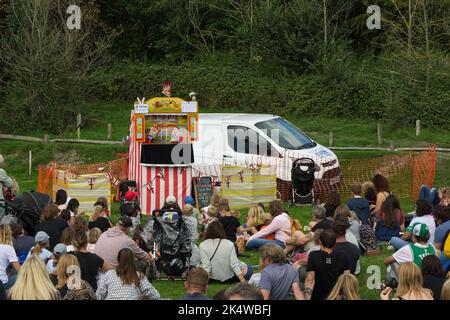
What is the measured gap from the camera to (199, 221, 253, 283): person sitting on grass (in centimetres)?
1397

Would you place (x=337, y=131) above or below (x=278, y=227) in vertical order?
above

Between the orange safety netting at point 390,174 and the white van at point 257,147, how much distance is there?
22 cm

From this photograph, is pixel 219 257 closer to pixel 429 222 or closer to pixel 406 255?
pixel 406 255

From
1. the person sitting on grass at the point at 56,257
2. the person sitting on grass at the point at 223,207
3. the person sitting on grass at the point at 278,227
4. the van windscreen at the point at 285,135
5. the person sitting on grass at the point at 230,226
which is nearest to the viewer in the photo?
the person sitting on grass at the point at 56,257

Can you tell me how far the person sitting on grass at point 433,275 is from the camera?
36.6 ft

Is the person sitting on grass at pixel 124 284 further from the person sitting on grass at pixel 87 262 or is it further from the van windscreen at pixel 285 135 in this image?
the van windscreen at pixel 285 135

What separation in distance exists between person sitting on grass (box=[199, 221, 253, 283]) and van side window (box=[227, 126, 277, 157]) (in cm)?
859

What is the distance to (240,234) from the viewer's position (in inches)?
656

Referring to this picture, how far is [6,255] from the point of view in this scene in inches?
504

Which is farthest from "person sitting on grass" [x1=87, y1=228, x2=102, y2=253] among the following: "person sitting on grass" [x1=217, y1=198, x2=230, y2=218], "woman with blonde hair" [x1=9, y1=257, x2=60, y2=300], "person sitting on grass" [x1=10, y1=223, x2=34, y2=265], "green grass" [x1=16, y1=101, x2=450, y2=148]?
"green grass" [x1=16, y1=101, x2=450, y2=148]

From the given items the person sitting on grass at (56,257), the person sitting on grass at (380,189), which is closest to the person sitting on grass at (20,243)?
the person sitting on grass at (56,257)

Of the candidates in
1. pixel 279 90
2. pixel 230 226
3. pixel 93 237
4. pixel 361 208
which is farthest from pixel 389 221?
pixel 279 90

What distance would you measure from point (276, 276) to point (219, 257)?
2.27 m

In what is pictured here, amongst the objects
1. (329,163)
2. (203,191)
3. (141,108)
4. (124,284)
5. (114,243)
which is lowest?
(124,284)
